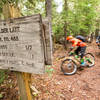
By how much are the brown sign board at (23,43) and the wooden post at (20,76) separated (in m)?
0.18

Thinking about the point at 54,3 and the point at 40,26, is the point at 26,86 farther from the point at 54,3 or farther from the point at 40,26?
the point at 54,3

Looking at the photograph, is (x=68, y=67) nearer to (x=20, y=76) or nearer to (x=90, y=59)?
(x=90, y=59)

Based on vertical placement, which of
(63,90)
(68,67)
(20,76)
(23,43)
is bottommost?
(63,90)

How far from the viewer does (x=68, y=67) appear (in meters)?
4.80

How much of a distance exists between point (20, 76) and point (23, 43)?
70 centimetres

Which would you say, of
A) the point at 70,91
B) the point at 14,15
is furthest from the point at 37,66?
the point at 70,91

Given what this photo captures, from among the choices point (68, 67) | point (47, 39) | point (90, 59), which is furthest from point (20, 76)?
point (90, 59)

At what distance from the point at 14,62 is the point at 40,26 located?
0.73 m

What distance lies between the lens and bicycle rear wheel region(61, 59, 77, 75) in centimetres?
468

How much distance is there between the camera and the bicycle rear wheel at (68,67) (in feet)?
15.3

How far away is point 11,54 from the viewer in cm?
128

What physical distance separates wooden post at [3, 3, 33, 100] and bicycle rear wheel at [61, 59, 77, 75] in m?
3.32

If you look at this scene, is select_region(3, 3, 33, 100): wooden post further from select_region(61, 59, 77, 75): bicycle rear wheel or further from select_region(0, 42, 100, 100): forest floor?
select_region(61, 59, 77, 75): bicycle rear wheel

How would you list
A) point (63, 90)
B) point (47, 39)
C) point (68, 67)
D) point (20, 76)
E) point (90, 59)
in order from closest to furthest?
point (47, 39) < point (20, 76) < point (63, 90) < point (68, 67) < point (90, 59)
